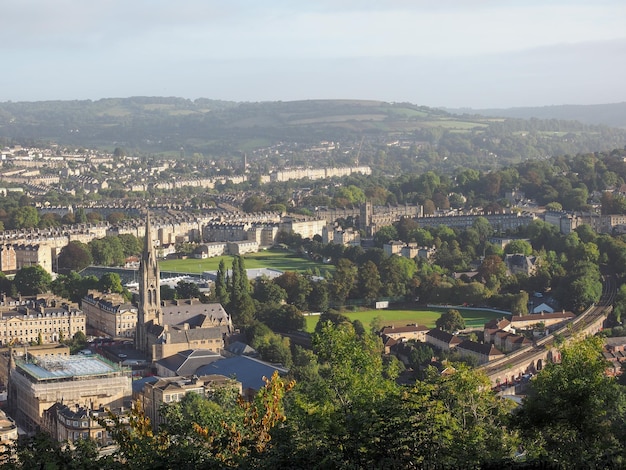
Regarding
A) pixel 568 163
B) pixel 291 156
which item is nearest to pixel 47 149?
pixel 291 156

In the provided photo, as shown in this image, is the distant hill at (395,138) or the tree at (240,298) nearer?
the tree at (240,298)

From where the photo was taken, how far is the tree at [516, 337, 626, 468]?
570 inches

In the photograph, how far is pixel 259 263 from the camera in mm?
61250

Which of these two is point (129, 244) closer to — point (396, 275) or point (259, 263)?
point (259, 263)

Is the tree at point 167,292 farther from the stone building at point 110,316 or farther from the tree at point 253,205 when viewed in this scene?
the tree at point 253,205

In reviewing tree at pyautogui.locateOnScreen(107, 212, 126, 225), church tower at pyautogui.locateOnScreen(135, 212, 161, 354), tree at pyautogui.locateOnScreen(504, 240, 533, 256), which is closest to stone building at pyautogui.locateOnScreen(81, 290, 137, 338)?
church tower at pyautogui.locateOnScreen(135, 212, 161, 354)

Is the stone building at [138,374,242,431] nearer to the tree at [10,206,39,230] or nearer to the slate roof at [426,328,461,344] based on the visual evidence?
the slate roof at [426,328,461,344]

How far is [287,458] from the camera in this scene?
48.5 ft

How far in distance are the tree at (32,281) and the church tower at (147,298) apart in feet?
33.9

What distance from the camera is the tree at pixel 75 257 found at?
59.8 metres

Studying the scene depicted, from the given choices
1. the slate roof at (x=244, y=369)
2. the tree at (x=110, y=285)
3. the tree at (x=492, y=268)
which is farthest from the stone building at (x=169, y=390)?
the tree at (x=492, y=268)

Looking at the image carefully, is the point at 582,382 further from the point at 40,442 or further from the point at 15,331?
the point at 15,331

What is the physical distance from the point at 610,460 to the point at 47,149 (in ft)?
446

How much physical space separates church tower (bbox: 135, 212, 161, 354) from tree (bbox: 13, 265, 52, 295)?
33.9ft
